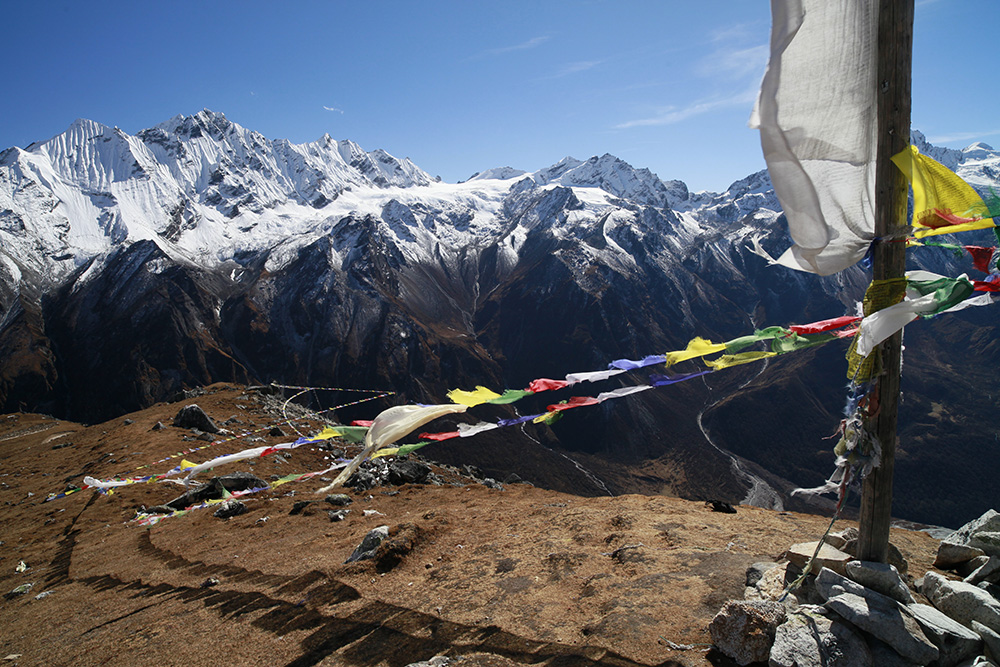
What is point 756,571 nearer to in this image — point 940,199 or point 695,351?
point 695,351

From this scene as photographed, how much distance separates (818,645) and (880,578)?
3.62 feet

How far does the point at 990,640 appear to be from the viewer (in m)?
4.46

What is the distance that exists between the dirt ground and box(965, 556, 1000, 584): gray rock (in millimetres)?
978

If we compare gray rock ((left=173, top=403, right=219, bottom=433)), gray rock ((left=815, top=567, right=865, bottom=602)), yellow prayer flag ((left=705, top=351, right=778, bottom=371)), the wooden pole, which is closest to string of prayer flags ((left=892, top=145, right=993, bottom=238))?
the wooden pole

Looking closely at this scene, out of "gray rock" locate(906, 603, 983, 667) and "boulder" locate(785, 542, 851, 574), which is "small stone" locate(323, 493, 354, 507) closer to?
"boulder" locate(785, 542, 851, 574)

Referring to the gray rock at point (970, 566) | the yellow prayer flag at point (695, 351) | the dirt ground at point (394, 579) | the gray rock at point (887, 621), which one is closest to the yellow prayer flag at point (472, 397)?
the yellow prayer flag at point (695, 351)

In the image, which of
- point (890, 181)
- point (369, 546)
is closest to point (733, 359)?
point (890, 181)

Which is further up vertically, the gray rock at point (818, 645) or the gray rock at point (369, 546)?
the gray rock at point (818, 645)

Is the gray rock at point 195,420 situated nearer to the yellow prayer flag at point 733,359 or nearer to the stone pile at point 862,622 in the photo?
the yellow prayer flag at point 733,359

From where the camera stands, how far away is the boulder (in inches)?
204

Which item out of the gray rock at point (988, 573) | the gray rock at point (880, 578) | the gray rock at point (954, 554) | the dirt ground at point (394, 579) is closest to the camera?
the gray rock at point (880, 578)

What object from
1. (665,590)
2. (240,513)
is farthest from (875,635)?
(240,513)

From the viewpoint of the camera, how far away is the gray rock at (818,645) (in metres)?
4.25

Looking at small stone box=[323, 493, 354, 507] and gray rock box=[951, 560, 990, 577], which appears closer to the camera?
gray rock box=[951, 560, 990, 577]
